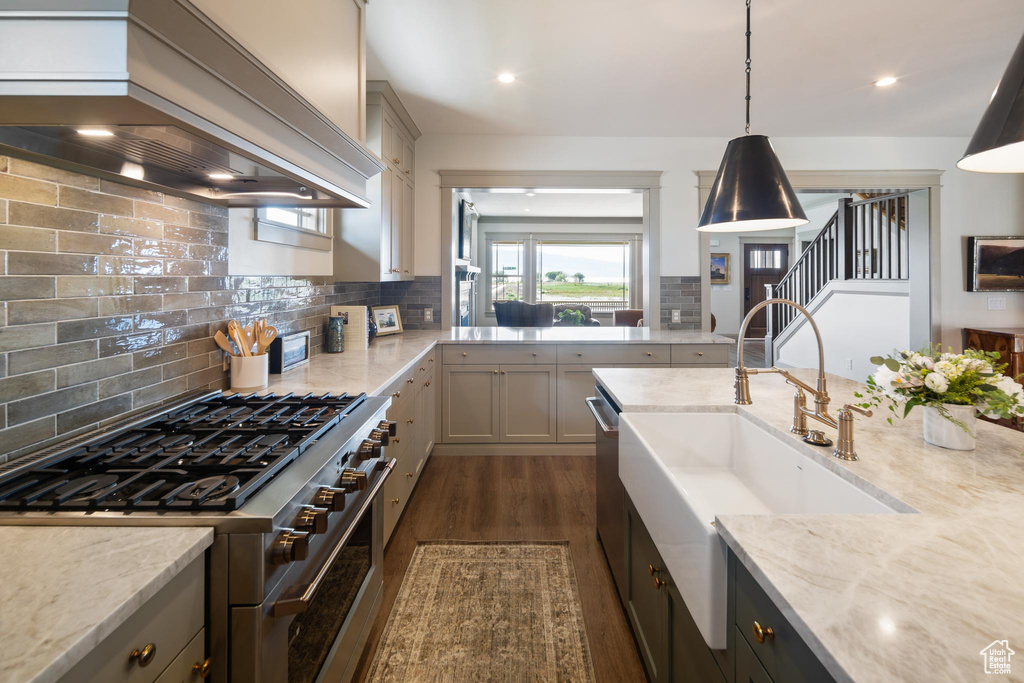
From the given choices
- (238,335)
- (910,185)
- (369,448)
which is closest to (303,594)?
(369,448)

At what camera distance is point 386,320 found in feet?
13.0

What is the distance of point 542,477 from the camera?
3.48 m

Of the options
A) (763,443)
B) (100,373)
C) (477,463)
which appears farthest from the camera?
(477,463)

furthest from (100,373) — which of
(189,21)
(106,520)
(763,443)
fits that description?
(763,443)

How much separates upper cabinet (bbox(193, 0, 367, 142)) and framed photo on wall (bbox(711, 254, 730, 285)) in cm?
991

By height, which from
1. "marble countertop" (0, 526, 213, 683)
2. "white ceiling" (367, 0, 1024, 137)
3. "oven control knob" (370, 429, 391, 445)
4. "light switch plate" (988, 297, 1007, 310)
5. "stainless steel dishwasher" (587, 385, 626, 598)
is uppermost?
"white ceiling" (367, 0, 1024, 137)

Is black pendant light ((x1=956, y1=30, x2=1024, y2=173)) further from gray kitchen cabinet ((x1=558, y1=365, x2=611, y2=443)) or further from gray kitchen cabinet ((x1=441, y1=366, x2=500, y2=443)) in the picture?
gray kitchen cabinet ((x1=441, y1=366, x2=500, y2=443))

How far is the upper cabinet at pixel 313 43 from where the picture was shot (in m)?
1.12

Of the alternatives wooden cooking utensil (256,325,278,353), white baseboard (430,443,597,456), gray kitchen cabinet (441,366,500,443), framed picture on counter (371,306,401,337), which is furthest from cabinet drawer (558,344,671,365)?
wooden cooking utensil (256,325,278,353)

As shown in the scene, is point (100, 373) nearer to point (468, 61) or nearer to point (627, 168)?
point (468, 61)

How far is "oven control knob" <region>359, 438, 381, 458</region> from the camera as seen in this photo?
5.04ft

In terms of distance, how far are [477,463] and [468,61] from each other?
2.58 meters

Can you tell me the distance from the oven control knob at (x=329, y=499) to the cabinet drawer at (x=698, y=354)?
3055 millimetres

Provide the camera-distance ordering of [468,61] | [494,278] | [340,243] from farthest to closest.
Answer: [494,278] < [340,243] < [468,61]
